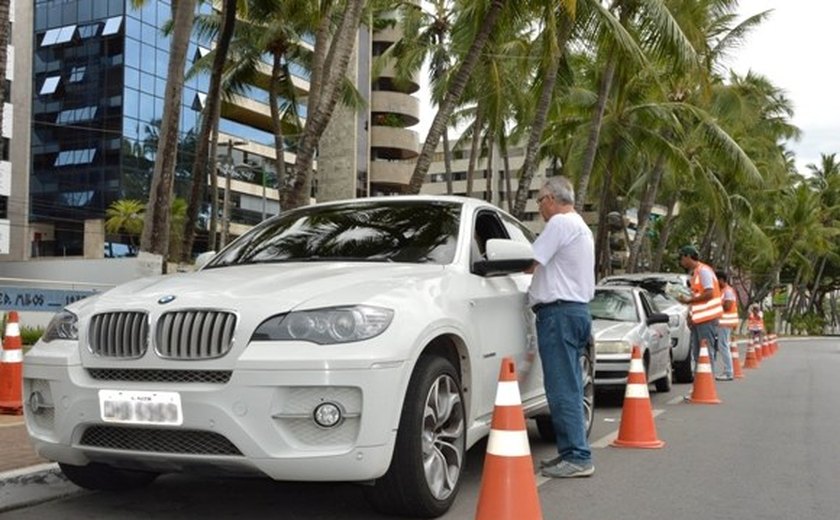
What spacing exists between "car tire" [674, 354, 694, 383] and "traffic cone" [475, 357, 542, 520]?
419 inches

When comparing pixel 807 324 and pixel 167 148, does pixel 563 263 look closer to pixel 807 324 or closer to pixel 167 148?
pixel 167 148

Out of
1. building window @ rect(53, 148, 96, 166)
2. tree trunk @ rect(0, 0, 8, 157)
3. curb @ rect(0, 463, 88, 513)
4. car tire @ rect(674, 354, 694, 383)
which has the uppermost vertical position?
building window @ rect(53, 148, 96, 166)

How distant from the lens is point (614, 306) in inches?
449

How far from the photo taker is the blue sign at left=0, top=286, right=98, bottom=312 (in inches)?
774

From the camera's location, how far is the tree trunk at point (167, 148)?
10773mm

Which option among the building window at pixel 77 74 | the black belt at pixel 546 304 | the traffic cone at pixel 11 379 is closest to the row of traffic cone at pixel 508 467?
the black belt at pixel 546 304

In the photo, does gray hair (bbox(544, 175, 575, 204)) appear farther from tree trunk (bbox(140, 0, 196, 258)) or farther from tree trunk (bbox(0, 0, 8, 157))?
tree trunk (bbox(140, 0, 196, 258))

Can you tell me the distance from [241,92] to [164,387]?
2782 centimetres

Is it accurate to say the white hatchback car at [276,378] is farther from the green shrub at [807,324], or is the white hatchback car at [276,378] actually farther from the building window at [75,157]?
the green shrub at [807,324]

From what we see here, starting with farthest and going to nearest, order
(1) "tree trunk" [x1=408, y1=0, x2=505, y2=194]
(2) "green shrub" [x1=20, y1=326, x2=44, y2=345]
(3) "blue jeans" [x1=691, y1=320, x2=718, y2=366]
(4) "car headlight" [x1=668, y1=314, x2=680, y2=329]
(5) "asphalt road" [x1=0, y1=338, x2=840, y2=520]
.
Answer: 1. (2) "green shrub" [x1=20, y1=326, x2=44, y2=345]
2. (1) "tree trunk" [x1=408, y1=0, x2=505, y2=194]
3. (4) "car headlight" [x1=668, y1=314, x2=680, y2=329]
4. (3) "blue jeans" [x1=691, y1=320, x2=718, y2=366]
5. (5) "asphalt road" [x1=0, y1=338, x2=840, y2=520]

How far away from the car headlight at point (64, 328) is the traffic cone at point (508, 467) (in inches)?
85.6

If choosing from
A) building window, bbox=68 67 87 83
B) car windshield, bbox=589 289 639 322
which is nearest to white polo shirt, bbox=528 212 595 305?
car windshield, bbox=589 289 639 322

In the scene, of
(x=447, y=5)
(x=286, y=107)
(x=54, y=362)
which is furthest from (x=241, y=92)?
(x=54, y=362)

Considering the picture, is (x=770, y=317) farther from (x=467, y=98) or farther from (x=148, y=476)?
(x=148, y=476)
